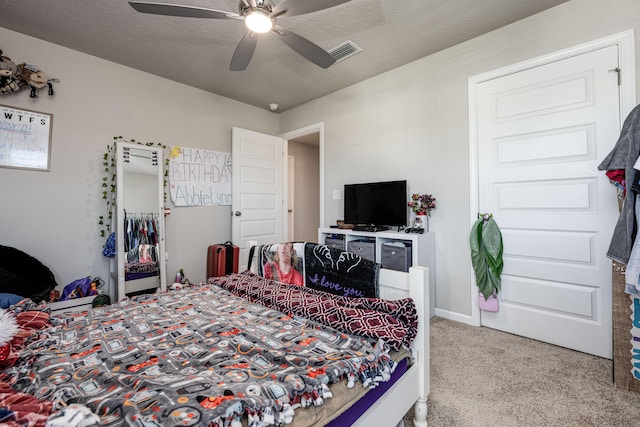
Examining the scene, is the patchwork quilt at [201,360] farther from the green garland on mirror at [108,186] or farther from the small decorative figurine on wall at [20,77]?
the small decorative figurine on wall at [20,77]

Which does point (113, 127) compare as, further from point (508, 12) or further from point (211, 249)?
point (508, 12)

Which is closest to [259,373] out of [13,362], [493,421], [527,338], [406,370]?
[406,370]

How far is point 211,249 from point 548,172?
352 cm

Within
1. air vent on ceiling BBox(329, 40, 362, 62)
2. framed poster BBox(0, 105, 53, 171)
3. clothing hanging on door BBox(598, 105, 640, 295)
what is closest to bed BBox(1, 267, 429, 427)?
clothing hanging on door BBox(598, 105, 640, 295)

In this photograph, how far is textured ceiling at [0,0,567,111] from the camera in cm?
219

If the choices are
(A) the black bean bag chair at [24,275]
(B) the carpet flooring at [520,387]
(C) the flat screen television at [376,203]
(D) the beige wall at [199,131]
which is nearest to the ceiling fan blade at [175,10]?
(D) the beige wall at [199,131]

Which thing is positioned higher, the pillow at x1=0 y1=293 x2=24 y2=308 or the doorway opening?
the doorway opening

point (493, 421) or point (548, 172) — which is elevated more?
point (548, 172)

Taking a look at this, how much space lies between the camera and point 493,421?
4.63ft

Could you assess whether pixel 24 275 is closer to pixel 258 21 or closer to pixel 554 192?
pixel 258 21

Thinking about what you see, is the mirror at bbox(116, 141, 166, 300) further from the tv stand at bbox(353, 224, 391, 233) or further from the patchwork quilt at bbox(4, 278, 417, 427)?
the tv stand at bbox(353, 224, 391, 233)

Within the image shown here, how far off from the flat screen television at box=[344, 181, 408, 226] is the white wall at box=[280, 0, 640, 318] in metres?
0.18

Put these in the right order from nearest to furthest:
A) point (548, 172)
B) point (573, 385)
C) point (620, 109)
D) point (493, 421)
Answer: point (493, 421)
point (573, 385)
point (620, 109)
point (548, 172)

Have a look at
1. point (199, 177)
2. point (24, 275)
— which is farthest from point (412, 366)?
point (199, 177)
